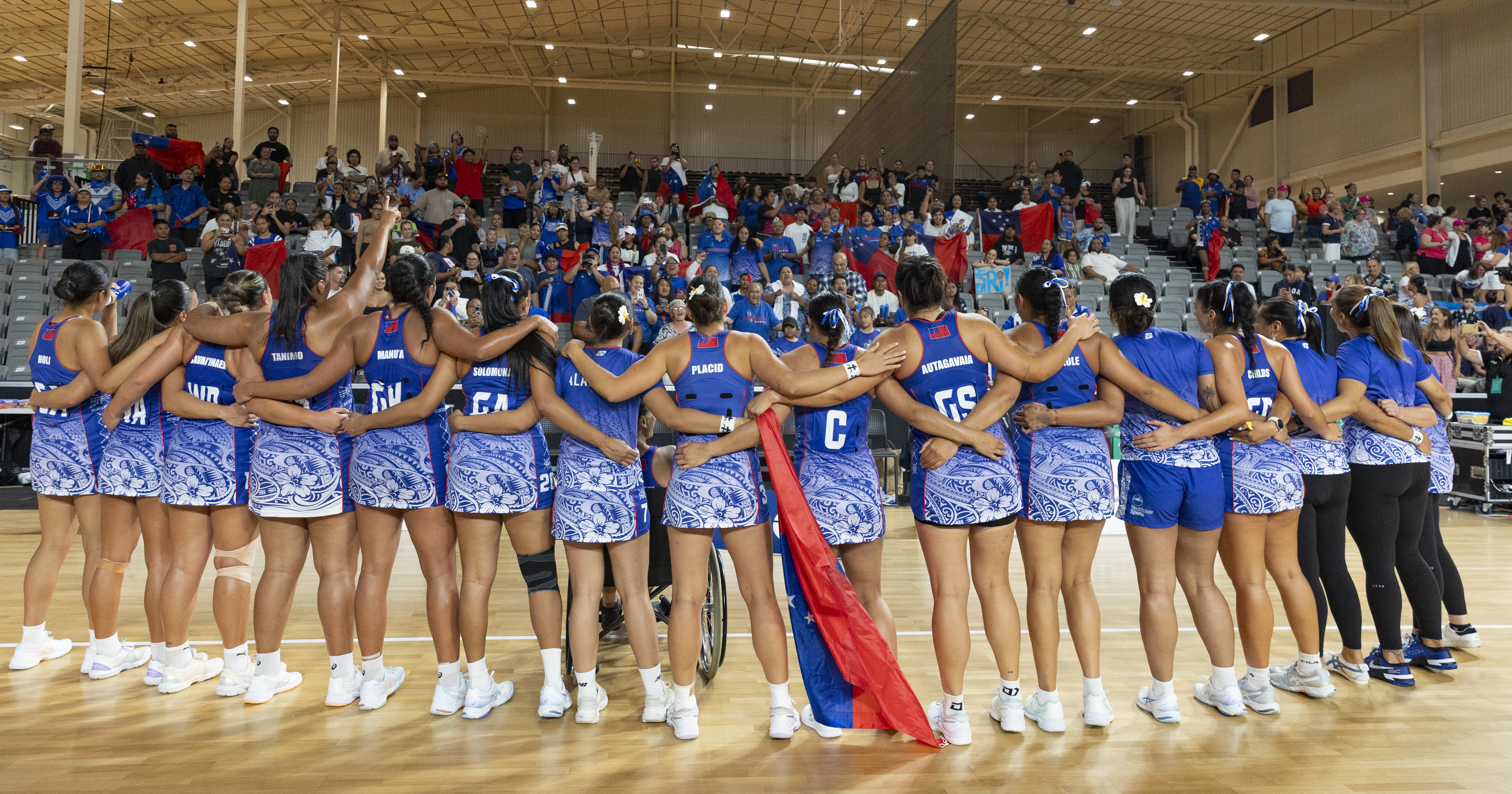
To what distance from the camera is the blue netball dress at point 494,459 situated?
3.20 metres

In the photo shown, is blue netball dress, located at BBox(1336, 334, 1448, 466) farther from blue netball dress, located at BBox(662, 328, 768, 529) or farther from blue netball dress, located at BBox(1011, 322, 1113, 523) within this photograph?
blue netball dress, located at BBox(662, 328, 768, 529)

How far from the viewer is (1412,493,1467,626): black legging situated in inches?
159

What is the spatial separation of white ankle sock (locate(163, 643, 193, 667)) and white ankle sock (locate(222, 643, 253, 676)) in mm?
196

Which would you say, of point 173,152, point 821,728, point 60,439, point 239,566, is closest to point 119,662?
point 239,566

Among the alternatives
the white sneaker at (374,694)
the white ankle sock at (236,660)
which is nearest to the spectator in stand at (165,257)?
the white ankle sock at (236,660)

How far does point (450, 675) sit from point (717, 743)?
3.54 feet

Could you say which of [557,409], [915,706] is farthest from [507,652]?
[915,706]

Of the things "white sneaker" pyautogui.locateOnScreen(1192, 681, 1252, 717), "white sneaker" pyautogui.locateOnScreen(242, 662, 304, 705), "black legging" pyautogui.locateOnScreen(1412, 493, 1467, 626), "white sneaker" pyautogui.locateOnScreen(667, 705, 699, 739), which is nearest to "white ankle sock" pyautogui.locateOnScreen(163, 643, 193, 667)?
"white sneaker" pyautogui.locateOnScreen(242, 662, 304, 705)

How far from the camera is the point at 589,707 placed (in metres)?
3.28

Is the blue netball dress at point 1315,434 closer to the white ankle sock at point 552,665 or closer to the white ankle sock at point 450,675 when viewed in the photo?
the white ankle sock at point 552,665

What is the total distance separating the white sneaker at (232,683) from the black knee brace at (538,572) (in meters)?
1.26

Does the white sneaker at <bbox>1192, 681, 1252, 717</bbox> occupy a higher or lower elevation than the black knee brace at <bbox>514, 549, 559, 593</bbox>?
lower

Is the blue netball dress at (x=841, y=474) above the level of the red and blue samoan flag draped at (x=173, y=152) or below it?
below

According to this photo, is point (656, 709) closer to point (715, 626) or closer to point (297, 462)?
point (715, 626)
